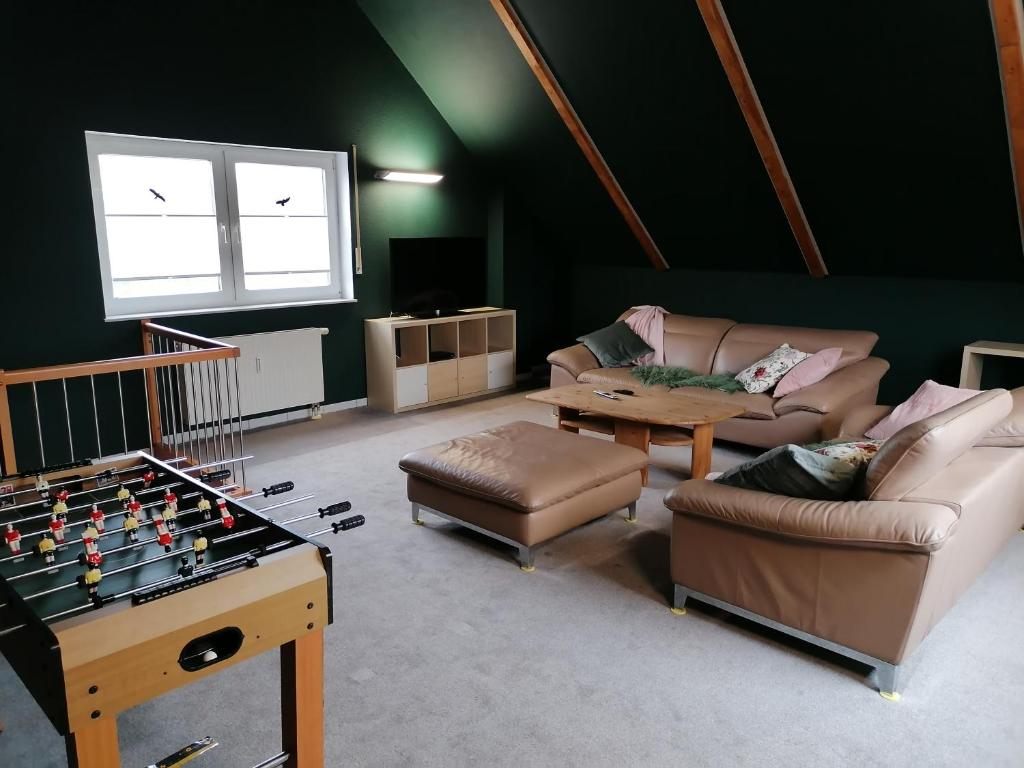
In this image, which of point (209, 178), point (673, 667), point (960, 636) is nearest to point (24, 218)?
point (209, 178)

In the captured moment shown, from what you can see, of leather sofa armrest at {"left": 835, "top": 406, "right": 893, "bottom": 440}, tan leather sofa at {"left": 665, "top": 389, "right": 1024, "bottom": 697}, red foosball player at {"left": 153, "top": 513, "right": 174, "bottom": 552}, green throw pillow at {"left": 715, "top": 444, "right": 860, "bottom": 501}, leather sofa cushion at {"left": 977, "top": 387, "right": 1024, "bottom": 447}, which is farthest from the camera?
leather sofa armrest at {"left": 835, "top": 406, "right": 893, "bottom": 440}

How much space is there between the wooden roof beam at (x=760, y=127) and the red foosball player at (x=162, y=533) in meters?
3.74

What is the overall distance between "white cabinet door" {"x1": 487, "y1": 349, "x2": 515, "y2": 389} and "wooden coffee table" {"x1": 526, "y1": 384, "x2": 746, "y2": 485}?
2.05m

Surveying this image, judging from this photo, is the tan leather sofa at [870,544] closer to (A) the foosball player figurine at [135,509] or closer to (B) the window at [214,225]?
(A) the foosball player figurine at [135,509]

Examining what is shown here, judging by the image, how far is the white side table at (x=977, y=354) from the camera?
16.0 feet

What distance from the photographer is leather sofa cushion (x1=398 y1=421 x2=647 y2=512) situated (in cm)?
327

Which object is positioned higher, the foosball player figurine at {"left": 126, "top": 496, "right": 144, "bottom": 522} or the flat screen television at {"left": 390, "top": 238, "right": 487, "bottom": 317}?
the flat screen television at {"left": 390, "top": 238, "right": 487, "bottom": 317}

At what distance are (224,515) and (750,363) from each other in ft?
13.8

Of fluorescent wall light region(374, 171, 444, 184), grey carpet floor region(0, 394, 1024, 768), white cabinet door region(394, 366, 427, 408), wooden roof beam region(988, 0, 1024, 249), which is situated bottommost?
grey carpet floor region(0, 394, 1024, 768)

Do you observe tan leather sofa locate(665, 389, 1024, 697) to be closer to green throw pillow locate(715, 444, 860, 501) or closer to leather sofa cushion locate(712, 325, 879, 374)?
green throw pillow locate(715, 444, 860, 501)

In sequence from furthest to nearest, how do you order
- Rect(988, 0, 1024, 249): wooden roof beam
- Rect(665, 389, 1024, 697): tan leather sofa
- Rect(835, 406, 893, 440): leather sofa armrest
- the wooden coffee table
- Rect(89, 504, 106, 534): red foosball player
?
Result: the wooden coffee table < Rect(835, 406, 893, 440): leather sofa armrest < Rect(988, 0, 1024, 249): wooden roof beam < Rect(665, 389, 1024, 697): tan leather sofa < Rect(89, 504, 106, 534): red foosball player

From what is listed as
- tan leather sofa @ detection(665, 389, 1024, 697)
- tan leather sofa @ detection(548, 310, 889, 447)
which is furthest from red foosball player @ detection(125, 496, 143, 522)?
tan leather sofa @ detection(548, 310, 889, 447)

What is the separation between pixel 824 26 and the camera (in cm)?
400

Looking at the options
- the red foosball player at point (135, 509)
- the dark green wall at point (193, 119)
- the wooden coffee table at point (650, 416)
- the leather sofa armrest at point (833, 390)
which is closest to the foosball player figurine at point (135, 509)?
the red foosball player at point (135, 509)
